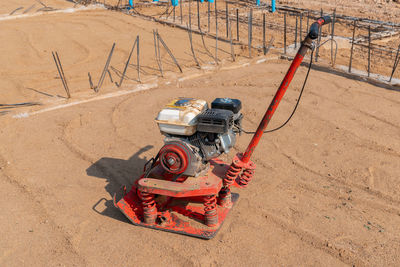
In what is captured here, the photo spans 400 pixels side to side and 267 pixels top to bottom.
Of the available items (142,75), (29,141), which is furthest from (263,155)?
(142,75)

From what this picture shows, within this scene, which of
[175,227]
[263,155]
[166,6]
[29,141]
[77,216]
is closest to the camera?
[175,227]

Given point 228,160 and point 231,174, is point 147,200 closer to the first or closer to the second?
point 231,174

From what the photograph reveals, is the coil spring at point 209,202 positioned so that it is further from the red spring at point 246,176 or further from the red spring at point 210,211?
the red spring at point 246,176

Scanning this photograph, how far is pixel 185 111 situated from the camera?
3.73 m

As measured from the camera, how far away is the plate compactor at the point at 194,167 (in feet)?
12.2

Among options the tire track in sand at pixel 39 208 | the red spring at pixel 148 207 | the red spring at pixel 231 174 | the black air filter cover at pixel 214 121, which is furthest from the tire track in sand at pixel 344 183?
the tire track in sand at pixel 39 208

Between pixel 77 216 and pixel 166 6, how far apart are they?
46.5 feet

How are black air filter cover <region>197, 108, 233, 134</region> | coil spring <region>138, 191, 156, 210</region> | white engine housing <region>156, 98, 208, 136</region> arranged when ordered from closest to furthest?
black air filter cover <region>197, 108, 233, 134</region>
white engine housing <region>156, 98, 208, 136</region>
coil spring <region>138, 191, 156, 210</region>

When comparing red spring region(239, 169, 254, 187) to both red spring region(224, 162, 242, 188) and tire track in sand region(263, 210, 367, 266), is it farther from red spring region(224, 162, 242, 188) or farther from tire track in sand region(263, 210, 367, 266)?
tire track in sand region(263, 210, 367, 266)

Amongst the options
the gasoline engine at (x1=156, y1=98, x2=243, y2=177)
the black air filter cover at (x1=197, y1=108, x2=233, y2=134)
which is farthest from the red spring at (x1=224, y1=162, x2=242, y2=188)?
the black air filter cover at (x1=197, y1=108, x2=233, y2=134)

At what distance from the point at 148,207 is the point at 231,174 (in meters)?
0.93

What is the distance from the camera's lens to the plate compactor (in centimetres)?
371

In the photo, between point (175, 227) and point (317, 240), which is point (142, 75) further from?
point (317, 240)

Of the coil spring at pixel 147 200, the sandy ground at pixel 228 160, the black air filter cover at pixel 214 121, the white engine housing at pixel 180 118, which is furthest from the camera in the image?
the coil spring at pixel 147 200
